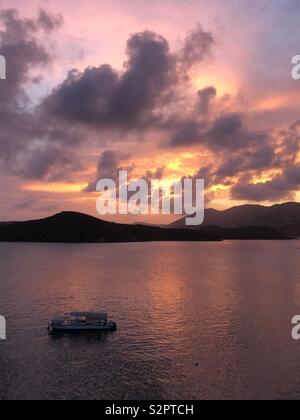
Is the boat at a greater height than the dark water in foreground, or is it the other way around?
the boat

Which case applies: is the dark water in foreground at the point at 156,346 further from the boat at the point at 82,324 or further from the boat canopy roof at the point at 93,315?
the boat canopy roof at the point at 93,315

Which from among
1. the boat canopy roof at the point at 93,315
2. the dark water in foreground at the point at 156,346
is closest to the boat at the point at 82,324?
the boat canopy roof at the point at 93,315

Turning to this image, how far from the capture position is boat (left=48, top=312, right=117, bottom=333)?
8419 cm

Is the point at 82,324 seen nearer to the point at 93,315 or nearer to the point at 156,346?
the point at 93,315

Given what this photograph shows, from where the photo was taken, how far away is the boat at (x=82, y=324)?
276ft

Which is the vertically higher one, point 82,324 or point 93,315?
point 93,315

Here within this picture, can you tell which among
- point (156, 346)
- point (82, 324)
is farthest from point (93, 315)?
point (156, 346)

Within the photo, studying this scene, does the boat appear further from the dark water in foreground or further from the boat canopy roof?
the dark water in foreground

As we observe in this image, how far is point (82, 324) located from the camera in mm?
86688

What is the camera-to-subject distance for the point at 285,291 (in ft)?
450

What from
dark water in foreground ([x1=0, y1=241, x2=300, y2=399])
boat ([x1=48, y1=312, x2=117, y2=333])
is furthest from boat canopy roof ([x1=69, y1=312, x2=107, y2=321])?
dark water in foreground ([x1=0, y1=241, x2=300, y2=399])

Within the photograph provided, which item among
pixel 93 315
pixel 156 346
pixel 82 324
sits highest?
pixel 93 315
